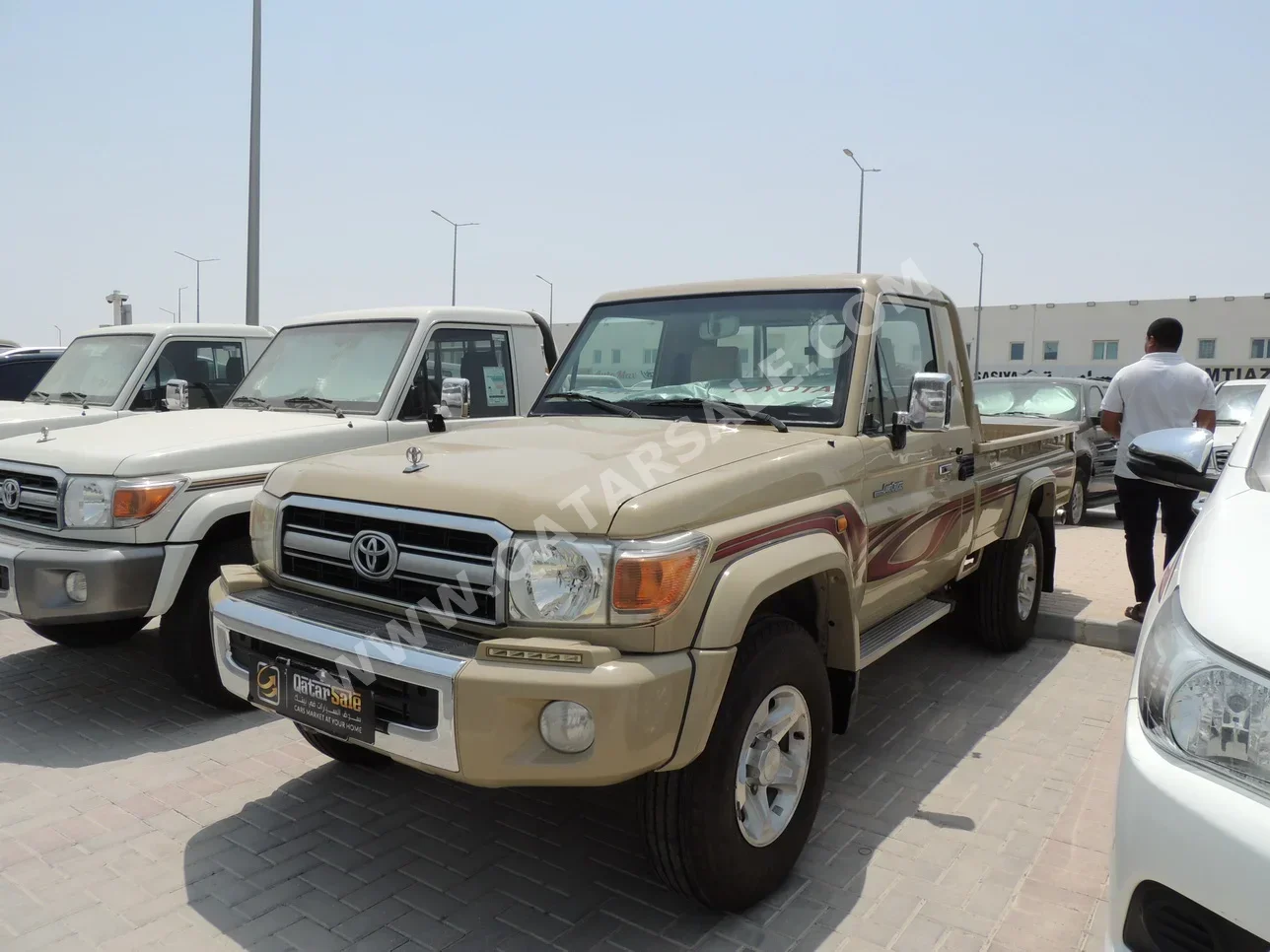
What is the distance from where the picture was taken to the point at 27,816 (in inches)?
148

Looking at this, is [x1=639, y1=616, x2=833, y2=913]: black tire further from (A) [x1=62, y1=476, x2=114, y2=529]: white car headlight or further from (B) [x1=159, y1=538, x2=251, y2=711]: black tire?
(A) [x1=62, y1=476, x2=114, y2=529]: white car headlight

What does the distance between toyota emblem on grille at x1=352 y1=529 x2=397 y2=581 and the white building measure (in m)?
45.0

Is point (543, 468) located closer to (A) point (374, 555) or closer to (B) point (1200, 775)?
(A) point (374, 555)

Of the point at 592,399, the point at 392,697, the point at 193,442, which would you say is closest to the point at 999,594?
the point at 592,399

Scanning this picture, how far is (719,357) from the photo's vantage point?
4.16 m

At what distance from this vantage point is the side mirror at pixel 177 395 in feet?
23.8

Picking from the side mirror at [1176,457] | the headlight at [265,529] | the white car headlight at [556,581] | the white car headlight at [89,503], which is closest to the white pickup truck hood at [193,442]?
the white car headlight at [89,503]

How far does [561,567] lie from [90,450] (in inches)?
126

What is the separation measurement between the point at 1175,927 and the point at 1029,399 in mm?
10793

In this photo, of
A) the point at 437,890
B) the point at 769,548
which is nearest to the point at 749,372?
the point at 769,548

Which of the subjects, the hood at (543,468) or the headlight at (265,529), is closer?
the hood at (543,468)

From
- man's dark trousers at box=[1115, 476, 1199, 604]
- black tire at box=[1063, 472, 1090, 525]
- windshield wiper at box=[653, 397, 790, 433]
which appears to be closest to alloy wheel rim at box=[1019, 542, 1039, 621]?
man's dark trousers at box=[1115, 476, 1199, 604]

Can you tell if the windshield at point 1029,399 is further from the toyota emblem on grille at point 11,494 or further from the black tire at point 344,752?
the toyota emblem on grille at point 11,494

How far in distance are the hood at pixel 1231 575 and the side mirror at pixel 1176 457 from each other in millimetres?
720
